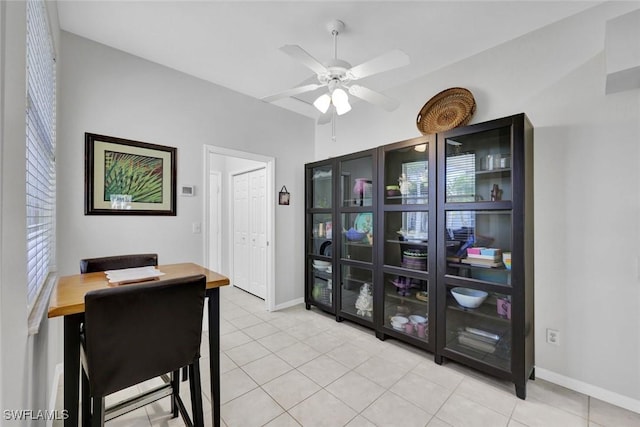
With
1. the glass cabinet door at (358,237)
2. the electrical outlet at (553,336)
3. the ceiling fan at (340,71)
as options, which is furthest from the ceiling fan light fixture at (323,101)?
the electrical outlet at (553,336)

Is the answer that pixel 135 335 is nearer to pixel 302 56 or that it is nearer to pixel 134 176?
pixel 302 56

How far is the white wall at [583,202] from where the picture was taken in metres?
1.85

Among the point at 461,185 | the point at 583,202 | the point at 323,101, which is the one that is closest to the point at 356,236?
the point at 461,185

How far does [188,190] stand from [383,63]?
87.6 inches

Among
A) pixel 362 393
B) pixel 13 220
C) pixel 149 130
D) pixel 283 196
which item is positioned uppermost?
pixel 149 130

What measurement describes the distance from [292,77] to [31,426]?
10.1ft

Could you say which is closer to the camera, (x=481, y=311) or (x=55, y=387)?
(x=55, y=387)

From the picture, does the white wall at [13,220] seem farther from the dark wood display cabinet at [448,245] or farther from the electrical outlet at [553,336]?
the electrical outlet at [553,336]

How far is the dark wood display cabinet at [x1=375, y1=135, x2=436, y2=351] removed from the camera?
2469mm

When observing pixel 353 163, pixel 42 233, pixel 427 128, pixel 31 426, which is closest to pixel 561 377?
pixel 427 128

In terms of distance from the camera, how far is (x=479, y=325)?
229 cm

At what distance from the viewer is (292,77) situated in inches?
117

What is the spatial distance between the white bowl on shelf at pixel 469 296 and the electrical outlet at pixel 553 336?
508 mm

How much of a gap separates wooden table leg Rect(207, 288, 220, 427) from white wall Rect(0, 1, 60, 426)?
2.35 feet
